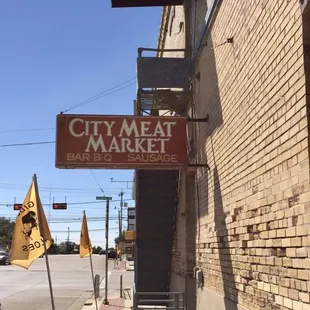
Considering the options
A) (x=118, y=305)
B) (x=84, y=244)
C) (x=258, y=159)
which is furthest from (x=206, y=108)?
(x=118, y=305)

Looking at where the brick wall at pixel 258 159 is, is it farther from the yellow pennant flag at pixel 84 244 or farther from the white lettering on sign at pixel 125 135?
the yellow pennant flag at pixel 84 244

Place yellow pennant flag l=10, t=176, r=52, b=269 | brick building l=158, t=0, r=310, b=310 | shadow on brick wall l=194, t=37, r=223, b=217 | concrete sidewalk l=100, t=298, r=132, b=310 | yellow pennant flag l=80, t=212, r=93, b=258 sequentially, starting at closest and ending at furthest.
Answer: brick building l=158, t=0, r=310, b=310 → shadow on brick wall l=194, t=37, r=223, b=217 → yellow pennant flag l=10, t=176, r=52, b=269 → yellow pennant flag l=80, t=212, r=93, b=258 → concrete sidewalk l=100, t=298, r=132, b=310

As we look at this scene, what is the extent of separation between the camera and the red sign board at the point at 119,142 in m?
7.77

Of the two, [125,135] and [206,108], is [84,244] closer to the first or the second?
[206,108]

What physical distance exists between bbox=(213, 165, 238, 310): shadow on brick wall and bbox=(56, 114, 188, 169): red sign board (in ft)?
2.46

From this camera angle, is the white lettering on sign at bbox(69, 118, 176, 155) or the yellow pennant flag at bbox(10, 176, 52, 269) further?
the yellow pennant flag at bbox(10, 176, 52, 269)

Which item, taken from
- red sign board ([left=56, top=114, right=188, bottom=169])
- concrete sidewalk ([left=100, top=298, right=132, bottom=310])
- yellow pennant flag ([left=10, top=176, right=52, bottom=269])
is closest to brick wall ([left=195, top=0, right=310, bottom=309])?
red sign board ([left=56, top=114, right=188, bottom=169])

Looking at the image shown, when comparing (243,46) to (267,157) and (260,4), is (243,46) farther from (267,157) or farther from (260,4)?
(267,157)

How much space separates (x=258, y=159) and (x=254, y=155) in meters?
0.17

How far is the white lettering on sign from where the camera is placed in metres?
7.80

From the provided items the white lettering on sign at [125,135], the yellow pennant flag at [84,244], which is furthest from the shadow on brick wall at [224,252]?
the yellow pennant flag at [84,244]

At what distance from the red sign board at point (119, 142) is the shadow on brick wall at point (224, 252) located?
751 mm

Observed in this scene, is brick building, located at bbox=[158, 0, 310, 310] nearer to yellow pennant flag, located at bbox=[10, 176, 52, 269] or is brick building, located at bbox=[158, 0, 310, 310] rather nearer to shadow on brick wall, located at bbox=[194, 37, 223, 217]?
shadow on brick wall, located at bbox=[194, 37, 223, 217]

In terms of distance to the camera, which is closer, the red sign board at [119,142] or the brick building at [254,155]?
the brick building at [254,155]
